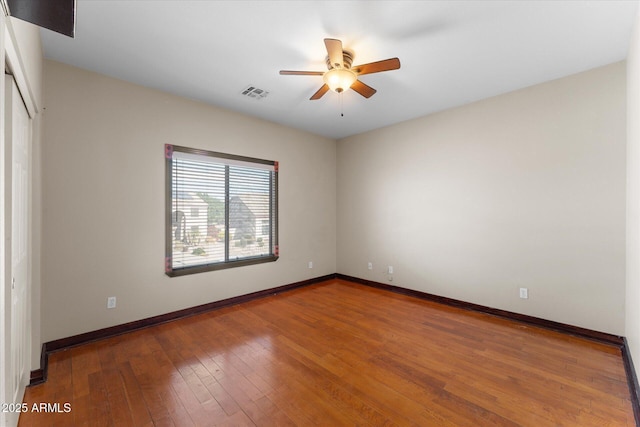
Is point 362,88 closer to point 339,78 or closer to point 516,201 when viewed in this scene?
point 339,78

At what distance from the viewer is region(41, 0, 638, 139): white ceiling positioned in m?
2.02

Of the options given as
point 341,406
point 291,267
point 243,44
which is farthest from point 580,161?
point 291,267

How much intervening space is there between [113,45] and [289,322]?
10.7ft

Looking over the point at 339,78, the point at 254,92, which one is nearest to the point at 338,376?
the point at 339,78

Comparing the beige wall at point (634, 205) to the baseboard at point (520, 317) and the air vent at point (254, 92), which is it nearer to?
the baseboard at point (520, 317)

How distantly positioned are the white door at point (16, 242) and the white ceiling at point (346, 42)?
975mm

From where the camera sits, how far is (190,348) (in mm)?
2648

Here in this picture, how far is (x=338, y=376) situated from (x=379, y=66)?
2568 millimetres

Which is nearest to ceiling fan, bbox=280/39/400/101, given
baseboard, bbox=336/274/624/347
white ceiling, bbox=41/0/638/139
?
white ceiling, bbox=41/0/638/139

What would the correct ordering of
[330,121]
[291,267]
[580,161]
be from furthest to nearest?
[291,267] → [330,121] → [580,161]

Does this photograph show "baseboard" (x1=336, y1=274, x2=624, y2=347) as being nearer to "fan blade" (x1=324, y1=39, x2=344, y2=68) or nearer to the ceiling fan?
the ceiling fan

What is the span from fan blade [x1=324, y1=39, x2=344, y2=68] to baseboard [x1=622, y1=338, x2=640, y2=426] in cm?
321

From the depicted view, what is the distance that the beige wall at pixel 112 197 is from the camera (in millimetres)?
2652

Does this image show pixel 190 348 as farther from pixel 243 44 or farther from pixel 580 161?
pixel 580 161
